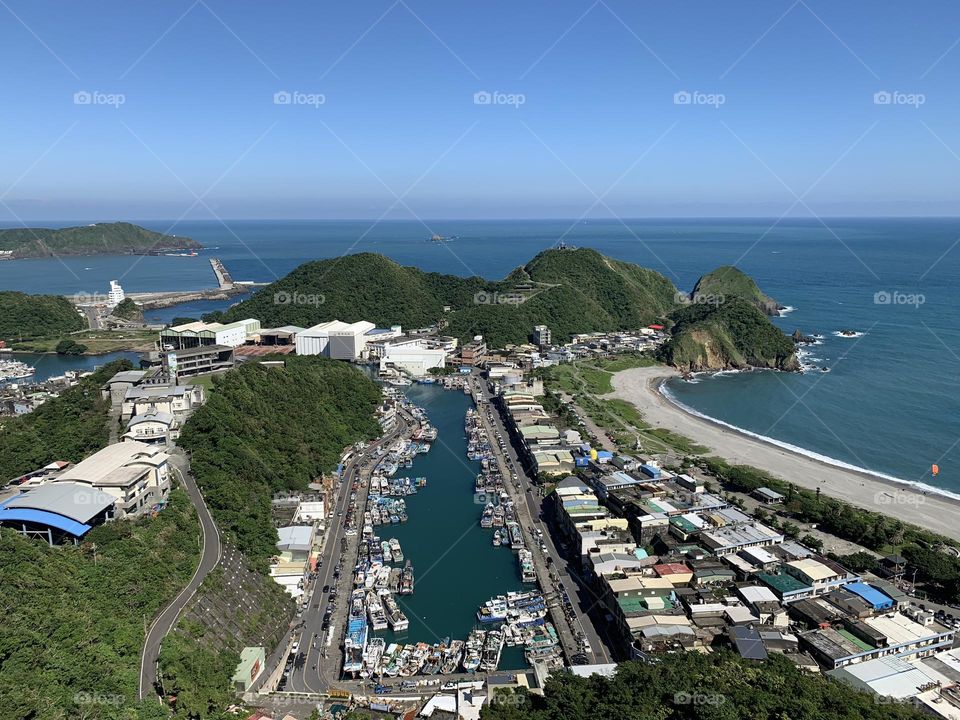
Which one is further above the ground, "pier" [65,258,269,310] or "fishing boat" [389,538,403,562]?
"pier" [65,258,269,310]

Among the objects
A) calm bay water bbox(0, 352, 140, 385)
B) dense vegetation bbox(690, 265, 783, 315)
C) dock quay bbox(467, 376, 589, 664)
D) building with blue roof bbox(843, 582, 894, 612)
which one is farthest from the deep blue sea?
calm bay water bbox(0, 352, 140, 385)

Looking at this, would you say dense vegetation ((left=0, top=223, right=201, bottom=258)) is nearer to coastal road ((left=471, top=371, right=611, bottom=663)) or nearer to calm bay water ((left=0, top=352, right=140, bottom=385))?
calm bay water ((left=0, top=352, right=140, bottom=385))

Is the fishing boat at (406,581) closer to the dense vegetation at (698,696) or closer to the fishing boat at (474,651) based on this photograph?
the fishing boat at (474,651)

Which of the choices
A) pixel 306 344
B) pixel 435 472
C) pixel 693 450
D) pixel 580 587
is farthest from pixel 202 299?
pixel 580 587

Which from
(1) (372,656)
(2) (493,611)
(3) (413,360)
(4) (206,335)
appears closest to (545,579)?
(2) (493,611)

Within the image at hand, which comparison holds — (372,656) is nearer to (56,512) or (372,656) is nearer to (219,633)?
(219,633)

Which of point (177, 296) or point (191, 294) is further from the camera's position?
point (191, 294)

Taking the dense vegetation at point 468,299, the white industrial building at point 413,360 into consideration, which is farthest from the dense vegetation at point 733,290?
the white industrial building at point 413,360
